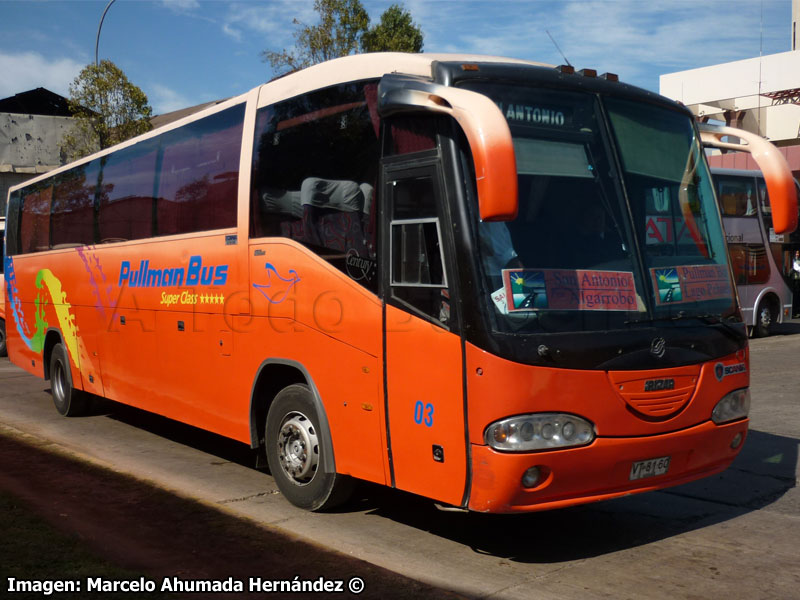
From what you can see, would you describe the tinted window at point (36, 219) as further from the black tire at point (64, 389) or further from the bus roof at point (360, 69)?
the bus roof at point (360, 69)

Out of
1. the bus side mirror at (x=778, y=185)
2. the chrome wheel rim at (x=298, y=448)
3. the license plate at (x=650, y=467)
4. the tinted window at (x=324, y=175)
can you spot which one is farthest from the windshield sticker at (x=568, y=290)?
the chrome wheel rim at (x=298, y=448)

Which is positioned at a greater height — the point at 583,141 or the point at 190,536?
the point at 583,141

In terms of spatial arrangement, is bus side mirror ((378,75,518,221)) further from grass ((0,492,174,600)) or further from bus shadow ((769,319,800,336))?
bus shadow ((769,319,800,336))

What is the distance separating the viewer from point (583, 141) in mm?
5535

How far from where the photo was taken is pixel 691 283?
576cm

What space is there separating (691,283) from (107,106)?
83.7ft

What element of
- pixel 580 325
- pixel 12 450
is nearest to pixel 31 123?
pixel 12 450

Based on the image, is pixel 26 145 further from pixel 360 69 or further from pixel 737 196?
pixel 360 69

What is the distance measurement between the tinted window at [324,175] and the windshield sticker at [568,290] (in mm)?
1151

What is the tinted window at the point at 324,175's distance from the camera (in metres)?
5.95

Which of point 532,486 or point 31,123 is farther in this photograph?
point 31,123

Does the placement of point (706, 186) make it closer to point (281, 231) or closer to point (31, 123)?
point (281, 231)

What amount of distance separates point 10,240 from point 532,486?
11.8 metres

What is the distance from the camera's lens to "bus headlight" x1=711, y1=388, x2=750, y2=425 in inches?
227
